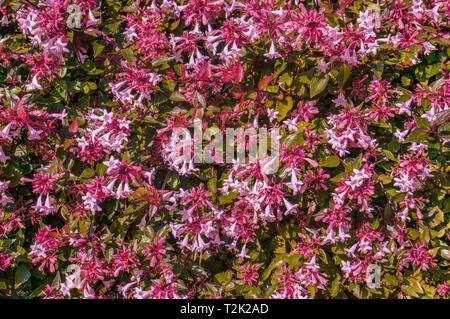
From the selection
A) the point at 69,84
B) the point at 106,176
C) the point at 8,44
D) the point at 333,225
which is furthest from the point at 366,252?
the point at 8,44

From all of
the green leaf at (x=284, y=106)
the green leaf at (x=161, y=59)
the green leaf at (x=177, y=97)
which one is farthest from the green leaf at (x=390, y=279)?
the green leaf at (x=161, y=59)

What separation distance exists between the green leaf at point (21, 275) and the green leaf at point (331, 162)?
8.44 ft

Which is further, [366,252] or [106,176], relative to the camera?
[106,176]

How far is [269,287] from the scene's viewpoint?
248 cm

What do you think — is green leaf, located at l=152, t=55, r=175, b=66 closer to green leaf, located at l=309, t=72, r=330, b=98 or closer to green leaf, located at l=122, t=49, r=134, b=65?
green leaf, located at l=122, t=49, r=134, b=65

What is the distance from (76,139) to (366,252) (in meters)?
2.27

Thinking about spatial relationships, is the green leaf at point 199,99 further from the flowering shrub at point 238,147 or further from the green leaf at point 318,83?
the green leaf at point 318,83

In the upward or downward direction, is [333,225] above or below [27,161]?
below

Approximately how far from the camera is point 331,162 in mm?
2279

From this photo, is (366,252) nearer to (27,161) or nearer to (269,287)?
(269,287)

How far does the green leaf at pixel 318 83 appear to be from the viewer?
7.43 ft

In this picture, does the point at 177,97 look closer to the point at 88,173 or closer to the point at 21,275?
the point at 88,173

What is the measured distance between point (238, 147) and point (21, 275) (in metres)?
→ 2.14

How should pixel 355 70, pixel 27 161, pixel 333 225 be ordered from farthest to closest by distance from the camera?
pixel 27 161, pixel 355 70, pixel 333 225
